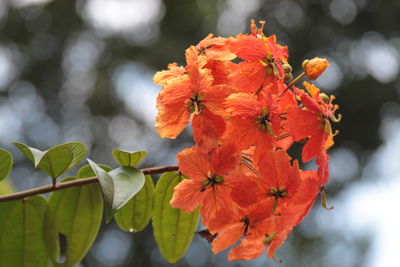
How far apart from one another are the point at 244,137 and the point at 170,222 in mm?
350

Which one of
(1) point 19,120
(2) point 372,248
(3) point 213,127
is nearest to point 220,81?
(3) point 213,127

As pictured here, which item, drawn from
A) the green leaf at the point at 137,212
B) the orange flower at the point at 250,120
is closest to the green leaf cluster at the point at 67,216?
the green leaf at the point at 137,212

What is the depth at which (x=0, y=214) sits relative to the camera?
139 cm

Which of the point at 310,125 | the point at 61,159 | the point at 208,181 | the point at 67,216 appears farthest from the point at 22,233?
the point at 310,125

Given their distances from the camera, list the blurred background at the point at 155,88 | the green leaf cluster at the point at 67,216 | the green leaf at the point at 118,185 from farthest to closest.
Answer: the blurred background at the point at 155,88 < the green leaf cluster at the point at 67,216 < the green leaf at the point at 118,185

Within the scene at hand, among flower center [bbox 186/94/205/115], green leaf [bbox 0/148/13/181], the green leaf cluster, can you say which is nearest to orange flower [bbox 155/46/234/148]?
flower center [bbox 186/94/205/115]

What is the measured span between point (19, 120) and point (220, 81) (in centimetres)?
903

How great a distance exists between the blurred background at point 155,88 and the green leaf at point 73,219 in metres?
6.83

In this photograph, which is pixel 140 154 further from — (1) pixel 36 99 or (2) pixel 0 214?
(1) pixel 36 99

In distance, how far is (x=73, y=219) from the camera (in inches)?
56.1

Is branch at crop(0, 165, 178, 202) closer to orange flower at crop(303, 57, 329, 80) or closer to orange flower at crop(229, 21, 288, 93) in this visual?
orange flower at crop(229, 21, 288, 93)

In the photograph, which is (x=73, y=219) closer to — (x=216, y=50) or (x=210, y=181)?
(x=210, y=181)

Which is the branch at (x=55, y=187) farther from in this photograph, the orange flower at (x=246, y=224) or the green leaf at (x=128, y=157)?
the orange flower at (x=246, y=224)

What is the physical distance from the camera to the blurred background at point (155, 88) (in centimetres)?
879
